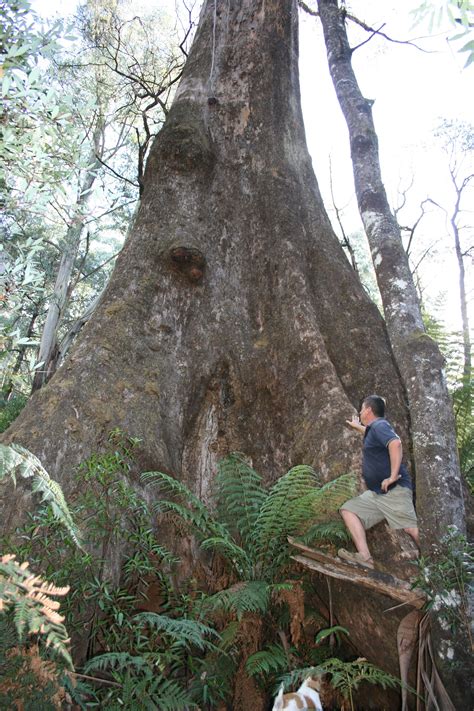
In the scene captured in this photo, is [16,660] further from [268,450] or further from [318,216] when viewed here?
[318,216]

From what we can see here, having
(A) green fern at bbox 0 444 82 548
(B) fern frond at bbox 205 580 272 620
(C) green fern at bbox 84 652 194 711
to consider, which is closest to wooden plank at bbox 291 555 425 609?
(B) fern frond at bbox 205 580 272 620

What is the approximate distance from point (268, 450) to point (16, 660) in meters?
2.65

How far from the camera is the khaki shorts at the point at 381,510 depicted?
317 cm

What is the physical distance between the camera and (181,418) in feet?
13.6

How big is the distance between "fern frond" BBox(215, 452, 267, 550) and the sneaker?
0.62 metres

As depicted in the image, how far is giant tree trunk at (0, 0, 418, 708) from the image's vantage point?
377cm

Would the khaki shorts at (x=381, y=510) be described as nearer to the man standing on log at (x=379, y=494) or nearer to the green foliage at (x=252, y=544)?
the man standing on log at (x=379, y=494)

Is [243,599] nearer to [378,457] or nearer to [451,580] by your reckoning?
[451,580]

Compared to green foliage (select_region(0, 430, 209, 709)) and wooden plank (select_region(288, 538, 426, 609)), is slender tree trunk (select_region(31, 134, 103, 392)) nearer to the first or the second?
green foliage (select_region(0, 430, 209, 709))

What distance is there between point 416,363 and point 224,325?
7.07ft

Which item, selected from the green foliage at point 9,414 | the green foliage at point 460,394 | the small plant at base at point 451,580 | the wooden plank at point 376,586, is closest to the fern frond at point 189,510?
the wooden plank at point 376,586

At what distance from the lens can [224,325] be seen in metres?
4.73

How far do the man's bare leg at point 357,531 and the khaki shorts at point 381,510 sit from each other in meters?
0.03

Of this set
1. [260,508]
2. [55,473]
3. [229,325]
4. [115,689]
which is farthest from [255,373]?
[115,689]
